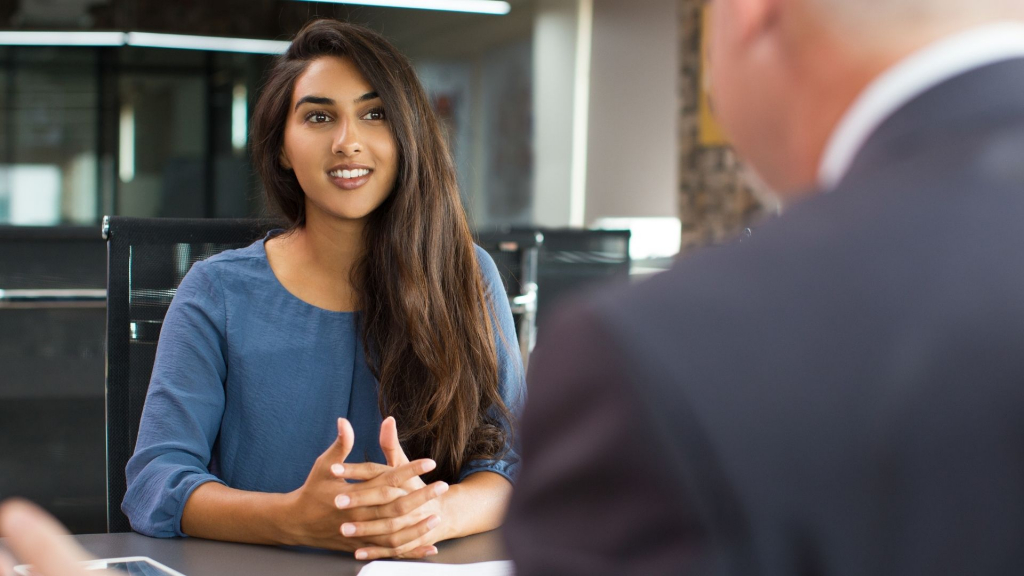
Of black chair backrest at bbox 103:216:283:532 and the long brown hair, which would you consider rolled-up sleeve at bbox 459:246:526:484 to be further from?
black chair backrest at bbox 103:216:283:532

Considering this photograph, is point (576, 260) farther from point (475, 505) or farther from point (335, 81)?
point (475, 505)

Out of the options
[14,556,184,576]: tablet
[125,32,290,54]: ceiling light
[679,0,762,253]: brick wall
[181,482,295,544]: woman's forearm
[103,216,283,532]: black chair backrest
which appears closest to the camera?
[14,556,184,576]: tablet

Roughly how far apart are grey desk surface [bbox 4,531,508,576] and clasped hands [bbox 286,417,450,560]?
0.02m

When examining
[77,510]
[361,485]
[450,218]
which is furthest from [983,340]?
[77,510]

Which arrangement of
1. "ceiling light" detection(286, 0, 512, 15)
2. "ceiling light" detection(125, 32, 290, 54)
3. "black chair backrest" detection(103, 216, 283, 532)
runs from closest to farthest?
"black chair backrest" detection(103, 216, 283, 532) < "ceiling light" detection(286, 0, 512, 15) < "ceiling light" detection(125, 32, 290, 54)

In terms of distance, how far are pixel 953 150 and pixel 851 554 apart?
14cm

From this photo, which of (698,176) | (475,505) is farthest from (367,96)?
(698,176)

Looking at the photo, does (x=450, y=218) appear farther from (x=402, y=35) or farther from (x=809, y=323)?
(x=402, y=35)

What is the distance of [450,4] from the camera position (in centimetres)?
693

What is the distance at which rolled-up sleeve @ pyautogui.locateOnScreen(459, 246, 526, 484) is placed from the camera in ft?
4.52

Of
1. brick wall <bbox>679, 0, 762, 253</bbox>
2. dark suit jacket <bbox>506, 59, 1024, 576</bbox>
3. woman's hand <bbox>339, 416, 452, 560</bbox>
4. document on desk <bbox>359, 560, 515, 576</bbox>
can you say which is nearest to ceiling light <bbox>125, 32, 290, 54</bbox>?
brick wall <bbox>679, 0, 762, 253</bbox>

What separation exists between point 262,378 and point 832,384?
3.95ft

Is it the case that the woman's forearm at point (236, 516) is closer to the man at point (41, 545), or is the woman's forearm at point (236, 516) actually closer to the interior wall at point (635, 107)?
the man at point (41, 545)

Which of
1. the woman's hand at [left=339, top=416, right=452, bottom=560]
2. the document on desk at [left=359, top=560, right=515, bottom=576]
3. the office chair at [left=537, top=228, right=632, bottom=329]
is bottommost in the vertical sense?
the document on desk at [left=359, top=560, right=515, bottom=576]
